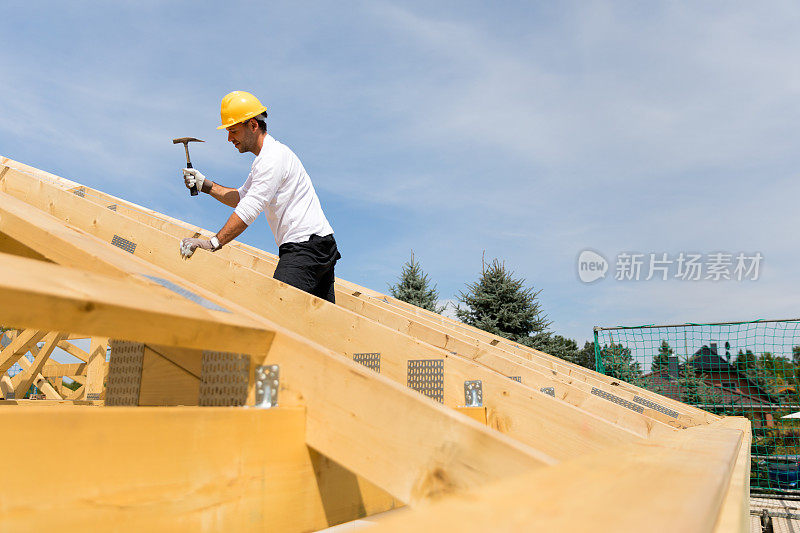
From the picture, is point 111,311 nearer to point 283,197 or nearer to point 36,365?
point 283,197

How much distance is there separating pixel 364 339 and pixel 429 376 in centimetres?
36

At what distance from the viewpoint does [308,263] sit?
3613 mm

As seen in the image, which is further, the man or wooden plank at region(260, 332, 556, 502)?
the man

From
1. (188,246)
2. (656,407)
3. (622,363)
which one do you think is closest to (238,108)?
(188,246)

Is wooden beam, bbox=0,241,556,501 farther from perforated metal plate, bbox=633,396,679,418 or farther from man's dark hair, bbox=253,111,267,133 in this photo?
perforated metal plate, bbox=633,396,679,418

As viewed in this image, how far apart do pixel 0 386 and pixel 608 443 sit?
32.0 feet

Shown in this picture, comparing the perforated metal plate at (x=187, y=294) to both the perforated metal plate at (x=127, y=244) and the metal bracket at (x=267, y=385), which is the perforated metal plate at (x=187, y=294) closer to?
the metal bracket at (x=267, y=385)

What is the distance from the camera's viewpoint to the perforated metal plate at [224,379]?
1475 mm

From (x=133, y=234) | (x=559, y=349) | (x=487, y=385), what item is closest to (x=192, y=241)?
(x=133, y=234)

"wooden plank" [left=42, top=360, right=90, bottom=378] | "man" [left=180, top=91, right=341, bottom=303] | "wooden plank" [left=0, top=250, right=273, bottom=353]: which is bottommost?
"wooden plank" [left=42, top=360, right=90, bottom=378]

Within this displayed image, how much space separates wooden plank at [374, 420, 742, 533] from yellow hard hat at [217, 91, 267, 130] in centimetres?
337

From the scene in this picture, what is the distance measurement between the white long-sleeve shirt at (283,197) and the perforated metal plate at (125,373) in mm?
1412

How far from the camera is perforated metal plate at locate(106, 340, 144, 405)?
78.2 inches

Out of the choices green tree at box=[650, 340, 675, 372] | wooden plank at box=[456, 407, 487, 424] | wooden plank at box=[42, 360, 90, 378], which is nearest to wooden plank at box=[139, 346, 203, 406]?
wooden plank at box=[456, 407, 487, 424]
